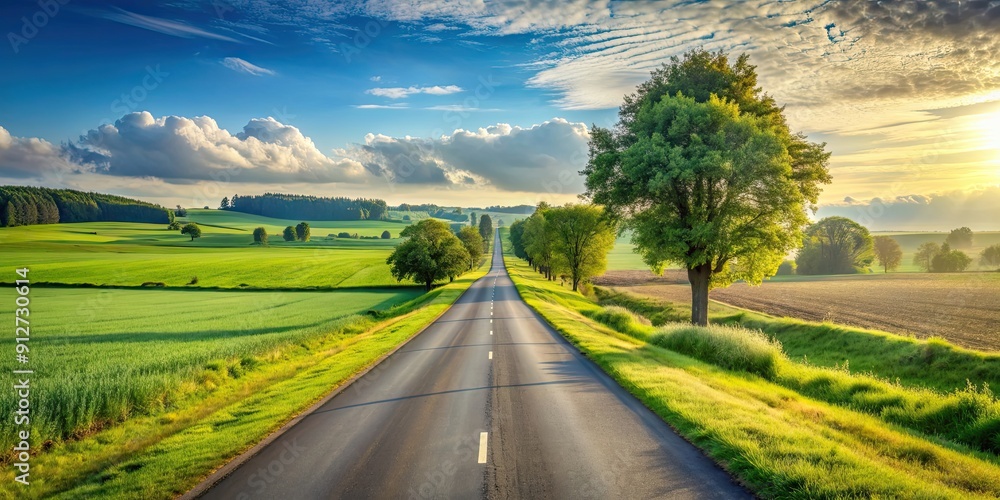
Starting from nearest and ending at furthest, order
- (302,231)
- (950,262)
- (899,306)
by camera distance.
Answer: (899,306)
(950,262)
(302,231)

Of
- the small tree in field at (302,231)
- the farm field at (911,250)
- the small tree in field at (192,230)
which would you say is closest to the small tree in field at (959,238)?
the farm field at (911,250)

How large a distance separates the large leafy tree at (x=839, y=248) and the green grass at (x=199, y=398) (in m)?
85.9

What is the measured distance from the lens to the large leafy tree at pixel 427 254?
202 ft

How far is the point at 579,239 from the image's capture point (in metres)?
61.3

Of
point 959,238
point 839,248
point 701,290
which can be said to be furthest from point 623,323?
point 959,238

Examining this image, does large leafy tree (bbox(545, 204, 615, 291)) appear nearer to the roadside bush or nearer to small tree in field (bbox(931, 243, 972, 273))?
the roadside bush

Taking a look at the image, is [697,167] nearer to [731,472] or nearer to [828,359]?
[828,359]

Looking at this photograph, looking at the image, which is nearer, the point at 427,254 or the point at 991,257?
the point at 427,254

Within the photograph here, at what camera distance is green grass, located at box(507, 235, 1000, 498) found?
19.8 feet

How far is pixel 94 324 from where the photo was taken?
31031 mm

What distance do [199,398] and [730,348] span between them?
18321 mm

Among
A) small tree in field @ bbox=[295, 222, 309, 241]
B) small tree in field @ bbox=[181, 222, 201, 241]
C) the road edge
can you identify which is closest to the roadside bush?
the road edge

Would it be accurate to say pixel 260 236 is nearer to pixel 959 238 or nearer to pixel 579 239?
pixel 579 239

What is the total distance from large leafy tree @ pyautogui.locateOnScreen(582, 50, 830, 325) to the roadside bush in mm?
5439
